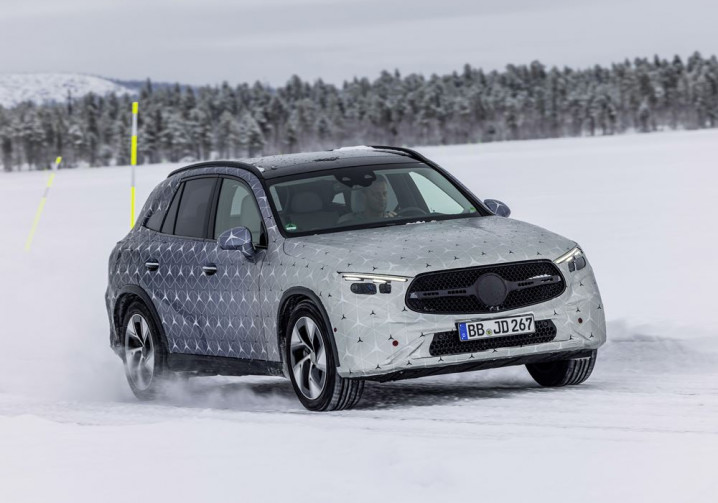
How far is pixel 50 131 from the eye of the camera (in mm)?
181875

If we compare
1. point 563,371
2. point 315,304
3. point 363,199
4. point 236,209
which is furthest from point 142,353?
Answer: point 563,371

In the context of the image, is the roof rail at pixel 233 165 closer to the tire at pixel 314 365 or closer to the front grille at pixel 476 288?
the tire at pixel 314 365

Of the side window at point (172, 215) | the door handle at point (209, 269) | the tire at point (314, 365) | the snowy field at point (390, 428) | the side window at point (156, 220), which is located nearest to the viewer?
the snowy field at point (390, 428)

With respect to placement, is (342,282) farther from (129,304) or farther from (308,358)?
(129,304)

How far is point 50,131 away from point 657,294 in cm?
17399

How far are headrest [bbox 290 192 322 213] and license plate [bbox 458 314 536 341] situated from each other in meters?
1.61

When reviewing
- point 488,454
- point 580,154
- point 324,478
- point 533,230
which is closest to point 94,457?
point 324,478

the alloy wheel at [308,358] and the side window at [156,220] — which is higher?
the side window at [156,220]

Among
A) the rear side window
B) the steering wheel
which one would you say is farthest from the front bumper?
the rear side window

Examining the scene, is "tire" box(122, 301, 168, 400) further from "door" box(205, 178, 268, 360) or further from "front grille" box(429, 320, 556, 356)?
"front grille" box(429, 320, 556, 356)

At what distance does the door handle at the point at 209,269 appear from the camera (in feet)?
30.0

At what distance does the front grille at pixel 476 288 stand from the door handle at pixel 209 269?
6.49 feet

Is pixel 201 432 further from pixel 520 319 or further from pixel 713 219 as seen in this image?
pixel 713 219

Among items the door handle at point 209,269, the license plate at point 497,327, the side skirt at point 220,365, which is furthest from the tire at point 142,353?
the license plate at point 497,327
